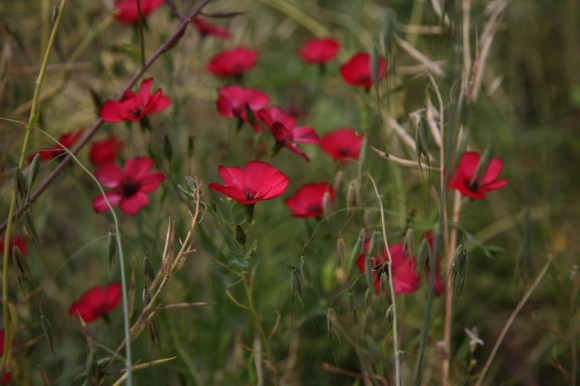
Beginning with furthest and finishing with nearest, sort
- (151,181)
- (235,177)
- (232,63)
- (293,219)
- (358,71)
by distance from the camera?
(293,219)
(232,63)
(358,71)
(151,181)
(235,177)

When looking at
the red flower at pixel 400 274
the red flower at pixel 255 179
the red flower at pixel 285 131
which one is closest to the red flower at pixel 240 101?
the red flower at pixel 285 131

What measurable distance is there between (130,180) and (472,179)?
478mm

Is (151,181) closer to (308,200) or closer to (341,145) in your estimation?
(308,200)

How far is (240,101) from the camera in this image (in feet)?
3.48

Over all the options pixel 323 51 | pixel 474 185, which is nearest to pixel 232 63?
pixel 323 51

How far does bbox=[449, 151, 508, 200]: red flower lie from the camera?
92 cm

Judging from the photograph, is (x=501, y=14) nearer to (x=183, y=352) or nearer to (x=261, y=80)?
(x=261, y=80)

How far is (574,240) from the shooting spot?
1.51m

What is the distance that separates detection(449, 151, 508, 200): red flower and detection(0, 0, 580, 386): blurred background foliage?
0.06 m

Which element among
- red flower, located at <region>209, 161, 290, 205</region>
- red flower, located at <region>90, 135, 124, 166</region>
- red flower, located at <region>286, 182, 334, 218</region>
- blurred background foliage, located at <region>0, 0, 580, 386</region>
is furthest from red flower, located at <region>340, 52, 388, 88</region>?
red flower, located at <region>90, 135, 124, 166</region>

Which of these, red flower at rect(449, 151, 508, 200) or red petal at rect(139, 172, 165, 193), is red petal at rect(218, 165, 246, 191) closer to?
red petal at rect(139, 172, 165, 193)

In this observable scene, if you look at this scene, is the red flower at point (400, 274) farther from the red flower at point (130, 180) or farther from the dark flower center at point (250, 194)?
the red flower at point (130, 180)

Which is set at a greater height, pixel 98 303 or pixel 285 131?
pixel 285 131

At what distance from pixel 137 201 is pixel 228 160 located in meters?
0.27
